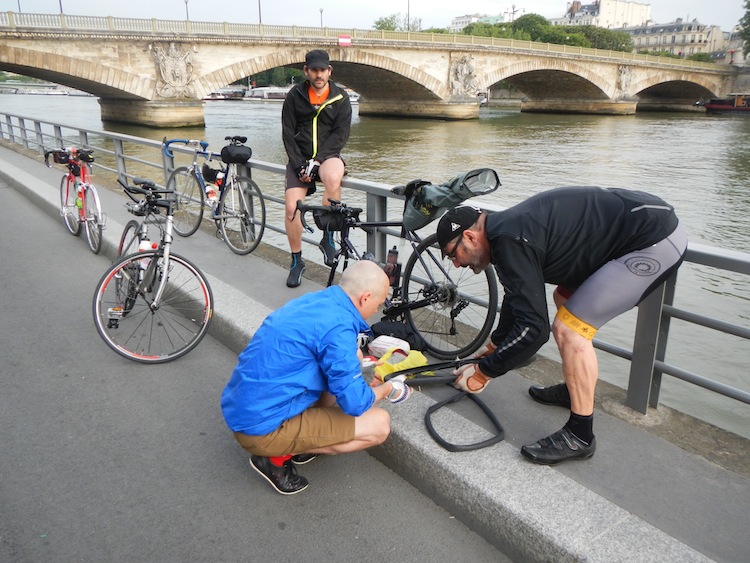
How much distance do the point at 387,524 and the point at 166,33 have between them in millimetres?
34927

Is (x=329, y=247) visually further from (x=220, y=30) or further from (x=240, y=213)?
(x=220, y=30)

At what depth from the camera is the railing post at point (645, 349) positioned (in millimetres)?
2699

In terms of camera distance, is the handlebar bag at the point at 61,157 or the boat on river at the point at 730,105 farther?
the boat on river at the point at 730,105

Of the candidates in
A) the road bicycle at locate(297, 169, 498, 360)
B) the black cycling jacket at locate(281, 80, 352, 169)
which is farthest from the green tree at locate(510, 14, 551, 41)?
the road bicycle at locate(297, 169, 498, 360)

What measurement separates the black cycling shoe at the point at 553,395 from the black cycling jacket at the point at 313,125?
8.38 ft

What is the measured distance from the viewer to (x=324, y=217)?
12.8ft

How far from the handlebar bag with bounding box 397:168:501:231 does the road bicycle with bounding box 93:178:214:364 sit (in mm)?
1289

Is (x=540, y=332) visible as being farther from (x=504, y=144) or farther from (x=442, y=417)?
(x=504, y=144)

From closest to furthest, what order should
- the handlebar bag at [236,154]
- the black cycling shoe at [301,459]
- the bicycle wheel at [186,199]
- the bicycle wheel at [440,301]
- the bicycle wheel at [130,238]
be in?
the black cycling shoe at [301,459]
the bicycle wheel at [440,301]
the bicycle wheel at [130,238]
the handlebar bag at [236,154]
the bicycle wheel at [186,199]

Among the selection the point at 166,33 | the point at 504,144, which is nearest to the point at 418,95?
the point at 166,33

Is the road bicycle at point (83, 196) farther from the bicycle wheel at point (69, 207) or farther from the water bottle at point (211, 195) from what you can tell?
the water bottle at point (211, 195)

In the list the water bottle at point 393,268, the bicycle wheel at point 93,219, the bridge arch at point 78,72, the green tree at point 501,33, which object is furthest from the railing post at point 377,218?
the green tree at point 501,33

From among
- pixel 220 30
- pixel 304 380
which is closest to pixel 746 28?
pixel 220 30

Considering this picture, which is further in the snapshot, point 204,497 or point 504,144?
point 504,144
